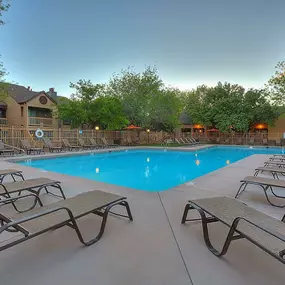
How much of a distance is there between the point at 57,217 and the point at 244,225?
2.02m

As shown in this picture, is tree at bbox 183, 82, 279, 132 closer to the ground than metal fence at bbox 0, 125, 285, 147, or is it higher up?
higher up

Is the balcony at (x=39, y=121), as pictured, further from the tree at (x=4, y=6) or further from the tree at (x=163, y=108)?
the tree at (x=4, y=6)

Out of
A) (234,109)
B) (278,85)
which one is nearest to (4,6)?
(278,85)

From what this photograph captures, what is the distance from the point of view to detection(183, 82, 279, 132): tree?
2404 cm

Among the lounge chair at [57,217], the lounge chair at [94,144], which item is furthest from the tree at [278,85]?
the lounge chair at [57,217]

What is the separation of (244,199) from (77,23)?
13.2m

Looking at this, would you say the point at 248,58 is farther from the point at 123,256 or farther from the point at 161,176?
the point at 123,256

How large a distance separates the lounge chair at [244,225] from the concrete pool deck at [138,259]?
185 millimetres

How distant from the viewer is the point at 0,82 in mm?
13164

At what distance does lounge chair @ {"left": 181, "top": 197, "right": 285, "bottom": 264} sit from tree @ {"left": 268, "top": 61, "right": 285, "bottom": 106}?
73.4 ft

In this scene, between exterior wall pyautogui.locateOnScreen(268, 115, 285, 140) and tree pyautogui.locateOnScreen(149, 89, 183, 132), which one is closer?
tree pyautogui.locateOnScreen(149, 89, 183, 132)

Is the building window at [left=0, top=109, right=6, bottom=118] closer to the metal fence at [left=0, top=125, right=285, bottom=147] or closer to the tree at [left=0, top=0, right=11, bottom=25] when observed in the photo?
the metal fence at [left=0, top=125, right=285, bottom=147]

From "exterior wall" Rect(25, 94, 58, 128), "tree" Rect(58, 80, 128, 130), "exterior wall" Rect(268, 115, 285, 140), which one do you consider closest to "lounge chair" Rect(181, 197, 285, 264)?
"tree" Rect(58, 80, 128, 130)

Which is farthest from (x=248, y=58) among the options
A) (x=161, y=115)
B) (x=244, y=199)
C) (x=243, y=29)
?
(x=244, y=199)
